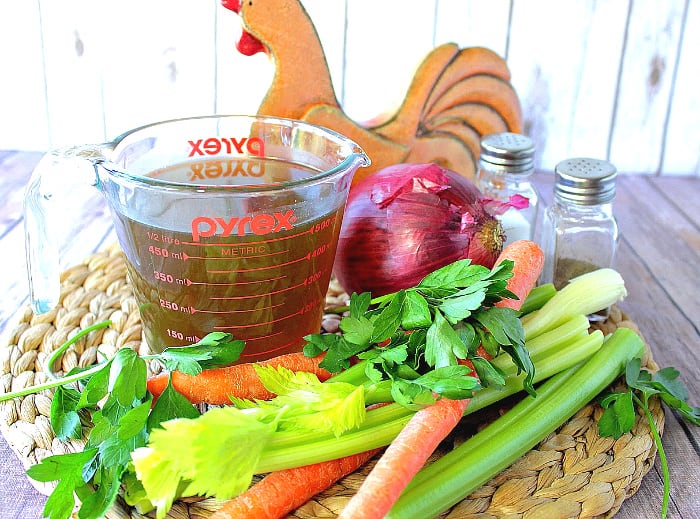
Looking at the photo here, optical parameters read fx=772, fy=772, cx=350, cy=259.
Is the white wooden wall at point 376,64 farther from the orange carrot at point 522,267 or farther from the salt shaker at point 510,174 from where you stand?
the orange carrot at point 522,267

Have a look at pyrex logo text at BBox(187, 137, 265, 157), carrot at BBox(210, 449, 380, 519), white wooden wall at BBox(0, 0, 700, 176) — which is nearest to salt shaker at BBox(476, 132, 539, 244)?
→ pyrex logo text at BBox(187, 137, 265, 157)

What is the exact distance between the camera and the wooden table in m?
0.69

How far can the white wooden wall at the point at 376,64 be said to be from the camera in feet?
5.00

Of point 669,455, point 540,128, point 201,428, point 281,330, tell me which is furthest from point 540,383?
point 540,128

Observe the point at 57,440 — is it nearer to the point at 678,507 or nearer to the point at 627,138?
the point at 678,507

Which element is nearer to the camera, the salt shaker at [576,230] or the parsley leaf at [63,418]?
the parsley leaf at [63,418]

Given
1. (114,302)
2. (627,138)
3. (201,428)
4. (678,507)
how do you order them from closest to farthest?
(201,428), (678,507), (114,302), (627,138)

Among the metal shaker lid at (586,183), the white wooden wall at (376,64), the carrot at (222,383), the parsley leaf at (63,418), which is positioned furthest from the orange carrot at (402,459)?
the white wooden wall at (376,64)

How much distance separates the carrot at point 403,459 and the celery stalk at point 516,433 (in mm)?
24

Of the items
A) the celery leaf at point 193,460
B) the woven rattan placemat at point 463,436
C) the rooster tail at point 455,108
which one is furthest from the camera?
the rooster tail at point 455,108

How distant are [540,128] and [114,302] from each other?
3.31ft

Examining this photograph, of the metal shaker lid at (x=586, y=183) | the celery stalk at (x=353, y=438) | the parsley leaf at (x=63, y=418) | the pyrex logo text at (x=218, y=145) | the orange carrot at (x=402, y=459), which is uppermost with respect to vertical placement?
the pyrex logo text at (x=218, y=145)

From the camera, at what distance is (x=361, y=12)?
1.52 meters

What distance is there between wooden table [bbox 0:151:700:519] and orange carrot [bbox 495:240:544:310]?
7.8 inches
